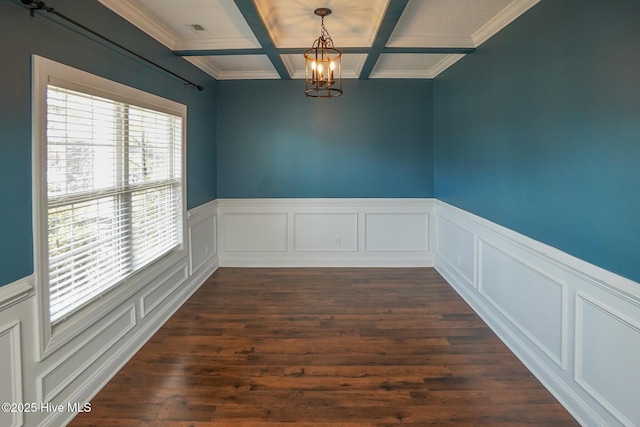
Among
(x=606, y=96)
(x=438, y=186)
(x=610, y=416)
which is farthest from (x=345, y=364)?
Result: (x=438, y=186)

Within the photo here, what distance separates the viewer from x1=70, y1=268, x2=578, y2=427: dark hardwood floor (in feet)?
7.30

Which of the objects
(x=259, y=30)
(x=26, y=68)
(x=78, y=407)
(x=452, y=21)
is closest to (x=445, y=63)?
(x=452, y=21)

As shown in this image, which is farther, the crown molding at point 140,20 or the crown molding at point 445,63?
the crown molding at point 445,63

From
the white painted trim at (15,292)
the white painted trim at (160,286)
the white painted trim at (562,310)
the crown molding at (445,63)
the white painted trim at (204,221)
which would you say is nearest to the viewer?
the white painted trim at (15,292)

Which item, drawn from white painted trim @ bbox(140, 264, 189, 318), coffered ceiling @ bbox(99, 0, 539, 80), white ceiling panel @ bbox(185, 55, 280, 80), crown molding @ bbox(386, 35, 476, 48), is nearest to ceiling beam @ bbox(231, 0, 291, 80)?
coffered ceiling @ bbox(99, 0, 539, 80)

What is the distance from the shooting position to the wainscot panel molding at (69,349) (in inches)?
71.5

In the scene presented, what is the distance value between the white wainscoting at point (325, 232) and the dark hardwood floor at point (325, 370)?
3.98ft

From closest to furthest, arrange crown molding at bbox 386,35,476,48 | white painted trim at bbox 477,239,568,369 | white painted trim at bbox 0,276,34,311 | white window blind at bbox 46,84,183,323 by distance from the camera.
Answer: white painted trim at bbox 0,276,34,311, white window blind at bbox 46,84,183,323, white painted trim at bbox 477,239,568,369, crown molding at bbox 386,35,476,48

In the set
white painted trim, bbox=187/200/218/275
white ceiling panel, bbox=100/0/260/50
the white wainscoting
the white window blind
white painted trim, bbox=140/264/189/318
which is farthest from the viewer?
the white wainscoting

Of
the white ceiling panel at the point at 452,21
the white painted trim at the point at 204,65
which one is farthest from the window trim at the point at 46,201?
the white ceiling panel at the point at 452,21

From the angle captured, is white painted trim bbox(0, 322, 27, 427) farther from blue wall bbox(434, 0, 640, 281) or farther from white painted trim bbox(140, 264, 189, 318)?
blue wall bbox(434, 0, 640, 281)

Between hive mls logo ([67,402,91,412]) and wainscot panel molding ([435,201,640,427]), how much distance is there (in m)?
2.88

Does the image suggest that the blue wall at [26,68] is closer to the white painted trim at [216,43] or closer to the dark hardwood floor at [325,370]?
the white painted trim at [216,43]

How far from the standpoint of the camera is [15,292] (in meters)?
1.83
